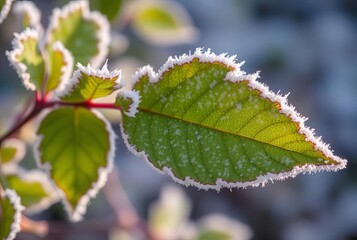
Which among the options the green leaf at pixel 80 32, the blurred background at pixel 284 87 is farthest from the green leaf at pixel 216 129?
the blurred background at pixel 284 87

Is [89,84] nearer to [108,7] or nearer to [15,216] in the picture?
[15,216]

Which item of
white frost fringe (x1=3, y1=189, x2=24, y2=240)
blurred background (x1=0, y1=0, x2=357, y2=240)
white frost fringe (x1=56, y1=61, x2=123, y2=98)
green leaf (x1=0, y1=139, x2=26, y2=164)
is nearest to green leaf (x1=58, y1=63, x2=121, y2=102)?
white frost fringe (x1=56, y1=61, x2=123, y2=98)

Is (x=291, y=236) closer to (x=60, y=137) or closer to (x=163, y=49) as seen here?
(x=163, y=49)

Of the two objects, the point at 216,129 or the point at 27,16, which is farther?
the point at 27,16

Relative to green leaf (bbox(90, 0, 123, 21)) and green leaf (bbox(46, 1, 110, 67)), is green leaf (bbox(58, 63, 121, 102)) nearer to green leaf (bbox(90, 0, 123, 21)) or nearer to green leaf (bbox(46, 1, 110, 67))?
green leaf (bbox(46, 1, 110, 67))

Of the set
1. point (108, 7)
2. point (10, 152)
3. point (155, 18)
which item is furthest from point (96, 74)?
point (155, 18)

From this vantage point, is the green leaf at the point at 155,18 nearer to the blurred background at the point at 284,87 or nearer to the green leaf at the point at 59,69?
the green leaf at the point at 59,69

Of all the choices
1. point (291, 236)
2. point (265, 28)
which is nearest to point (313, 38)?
point (265, 28)
